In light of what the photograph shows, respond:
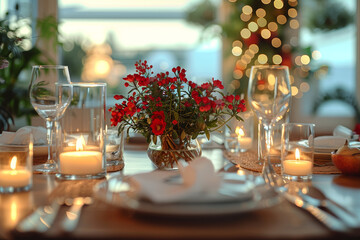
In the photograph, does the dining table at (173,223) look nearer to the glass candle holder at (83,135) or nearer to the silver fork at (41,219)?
the silver fork at (41,219)

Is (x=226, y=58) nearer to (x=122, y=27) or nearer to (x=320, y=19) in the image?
(x=320, y=19)

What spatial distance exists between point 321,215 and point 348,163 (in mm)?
470

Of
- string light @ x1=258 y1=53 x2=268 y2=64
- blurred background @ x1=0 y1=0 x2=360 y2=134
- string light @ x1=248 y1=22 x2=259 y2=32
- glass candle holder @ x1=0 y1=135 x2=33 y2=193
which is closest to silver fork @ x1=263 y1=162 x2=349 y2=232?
glass candle holder @ x1=0 y1=135 x2=33 y2=193

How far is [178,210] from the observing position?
67 cm

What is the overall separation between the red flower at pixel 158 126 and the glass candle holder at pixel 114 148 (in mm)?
134

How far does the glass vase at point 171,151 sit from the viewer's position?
1201mm

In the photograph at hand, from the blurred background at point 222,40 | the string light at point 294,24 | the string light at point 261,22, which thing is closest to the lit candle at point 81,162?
the blurred background at point 222,40

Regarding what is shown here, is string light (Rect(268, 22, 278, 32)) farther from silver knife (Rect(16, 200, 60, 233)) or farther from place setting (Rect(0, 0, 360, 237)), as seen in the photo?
silver knife (Rect(16, 200, 60, 233))

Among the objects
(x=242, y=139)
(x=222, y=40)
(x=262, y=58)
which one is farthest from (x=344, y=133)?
(x=222, y=40)

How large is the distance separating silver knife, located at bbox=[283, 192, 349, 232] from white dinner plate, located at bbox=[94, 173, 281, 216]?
6 centimetres

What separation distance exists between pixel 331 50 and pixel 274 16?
763mm

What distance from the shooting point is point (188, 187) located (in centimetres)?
74

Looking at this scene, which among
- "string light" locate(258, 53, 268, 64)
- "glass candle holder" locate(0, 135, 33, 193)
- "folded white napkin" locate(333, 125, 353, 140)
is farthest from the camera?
"string light" locate(258, 53, 268, 64)

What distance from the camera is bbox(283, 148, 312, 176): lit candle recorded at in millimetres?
1105
